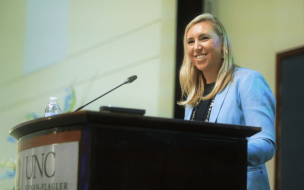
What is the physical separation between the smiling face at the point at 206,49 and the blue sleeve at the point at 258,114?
0.82 ft

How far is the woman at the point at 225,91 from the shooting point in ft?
4.99

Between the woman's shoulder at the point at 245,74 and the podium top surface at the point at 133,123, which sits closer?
the podium top surface at the point at 133,123

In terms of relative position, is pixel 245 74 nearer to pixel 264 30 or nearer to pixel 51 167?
pixel 51 167

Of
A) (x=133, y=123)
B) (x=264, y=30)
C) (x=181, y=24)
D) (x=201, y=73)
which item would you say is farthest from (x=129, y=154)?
(x=181, y=24)

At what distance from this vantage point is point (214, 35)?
1.95 meters

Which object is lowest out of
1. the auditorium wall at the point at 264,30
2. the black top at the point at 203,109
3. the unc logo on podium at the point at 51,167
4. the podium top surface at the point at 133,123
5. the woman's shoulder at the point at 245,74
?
the unc logo on podium at the point at 51,167

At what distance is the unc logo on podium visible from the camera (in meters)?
1.09

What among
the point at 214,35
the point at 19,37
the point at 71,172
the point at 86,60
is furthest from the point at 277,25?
the point at 71,172

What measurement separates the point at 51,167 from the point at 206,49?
3.42 feet

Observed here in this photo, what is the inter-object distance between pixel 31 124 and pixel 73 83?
8.54ft

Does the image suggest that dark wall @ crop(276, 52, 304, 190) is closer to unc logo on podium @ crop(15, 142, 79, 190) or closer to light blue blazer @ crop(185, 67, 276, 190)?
light blue blazer @ crop(185, 67, 276, 190)

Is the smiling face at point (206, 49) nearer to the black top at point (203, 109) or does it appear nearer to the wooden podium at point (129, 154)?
the black top at point (203, 109)

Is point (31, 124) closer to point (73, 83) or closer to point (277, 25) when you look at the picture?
point (73, 83)

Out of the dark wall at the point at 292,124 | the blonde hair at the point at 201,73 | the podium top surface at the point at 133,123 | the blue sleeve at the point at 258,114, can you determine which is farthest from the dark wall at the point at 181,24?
the podium top surface at the point at 133,123
